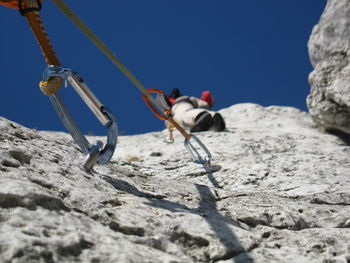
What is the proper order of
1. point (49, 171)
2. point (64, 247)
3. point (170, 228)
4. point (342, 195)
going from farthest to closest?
point (342, 195) < point (49, 171) < point (170, 228) < point (64, 247)

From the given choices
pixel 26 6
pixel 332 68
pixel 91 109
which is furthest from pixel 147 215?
pixel 332 68

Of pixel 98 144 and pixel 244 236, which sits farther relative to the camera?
pixel 98 144

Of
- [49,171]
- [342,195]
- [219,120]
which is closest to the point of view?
[49,171]

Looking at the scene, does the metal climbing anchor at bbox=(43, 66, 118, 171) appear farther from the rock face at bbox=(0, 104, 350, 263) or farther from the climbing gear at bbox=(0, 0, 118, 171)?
the rock face at bbox=(0, 104, 350, 263)

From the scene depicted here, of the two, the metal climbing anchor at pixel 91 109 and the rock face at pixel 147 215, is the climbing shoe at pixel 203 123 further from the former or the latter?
the metal climbing anchor at pixel 91 109

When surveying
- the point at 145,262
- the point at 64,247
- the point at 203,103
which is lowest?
the point at 203,103

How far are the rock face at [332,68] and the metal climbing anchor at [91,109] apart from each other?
580 cm

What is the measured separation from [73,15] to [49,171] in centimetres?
130

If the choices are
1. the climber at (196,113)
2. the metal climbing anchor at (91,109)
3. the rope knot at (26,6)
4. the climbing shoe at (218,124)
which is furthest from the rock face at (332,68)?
the rope knot at (26,6)

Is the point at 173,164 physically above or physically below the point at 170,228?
below

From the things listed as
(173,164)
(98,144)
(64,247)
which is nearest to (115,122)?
(98,144)

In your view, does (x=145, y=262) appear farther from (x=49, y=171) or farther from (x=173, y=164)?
(x=173, y=164)

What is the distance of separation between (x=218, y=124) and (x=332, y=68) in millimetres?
3074

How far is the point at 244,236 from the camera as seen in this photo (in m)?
2.34
